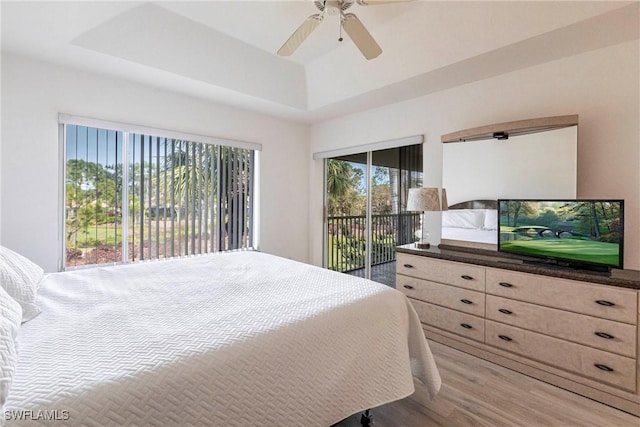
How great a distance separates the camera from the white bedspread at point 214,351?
86 centimetres

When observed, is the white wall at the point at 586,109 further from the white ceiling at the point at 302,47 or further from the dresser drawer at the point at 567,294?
the dresser drawer at the point at 567,294

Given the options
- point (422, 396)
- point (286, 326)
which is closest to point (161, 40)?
point (286, 326)

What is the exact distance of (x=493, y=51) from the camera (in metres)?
2.27

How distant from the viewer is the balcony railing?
3.69 meters

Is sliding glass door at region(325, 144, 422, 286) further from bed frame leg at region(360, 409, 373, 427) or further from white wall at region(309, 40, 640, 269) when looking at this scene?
bed frame leg at region(360, 409, 373, 427)

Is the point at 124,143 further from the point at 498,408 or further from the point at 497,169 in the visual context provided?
the point at 498,408

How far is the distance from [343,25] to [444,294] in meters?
2.21

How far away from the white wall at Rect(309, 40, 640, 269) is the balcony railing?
2.42 ft

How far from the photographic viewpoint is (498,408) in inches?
70.4

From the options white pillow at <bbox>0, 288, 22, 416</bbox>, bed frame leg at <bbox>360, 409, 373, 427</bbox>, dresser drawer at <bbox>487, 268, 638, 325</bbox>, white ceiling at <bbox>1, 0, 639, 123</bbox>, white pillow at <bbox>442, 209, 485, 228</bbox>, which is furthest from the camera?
white pillow at <bbox>442, 209, 485, 228</bbox>

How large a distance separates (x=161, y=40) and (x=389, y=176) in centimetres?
280

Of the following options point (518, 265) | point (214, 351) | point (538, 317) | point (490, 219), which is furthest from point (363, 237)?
point (214, 351)

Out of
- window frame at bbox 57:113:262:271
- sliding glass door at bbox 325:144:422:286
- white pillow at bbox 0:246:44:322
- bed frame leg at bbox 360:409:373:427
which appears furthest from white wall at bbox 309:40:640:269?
white pillow at bbox 0:246:44:322

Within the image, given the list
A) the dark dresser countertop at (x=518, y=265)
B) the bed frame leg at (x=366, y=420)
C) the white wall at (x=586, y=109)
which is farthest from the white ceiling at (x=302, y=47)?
the bed frame leg at (x=366, y=420)
